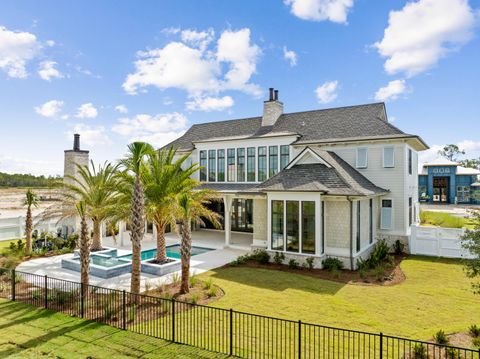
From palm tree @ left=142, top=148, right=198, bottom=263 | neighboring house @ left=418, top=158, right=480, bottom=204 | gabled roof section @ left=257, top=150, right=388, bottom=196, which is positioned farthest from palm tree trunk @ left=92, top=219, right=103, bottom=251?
neighboring house @ left=418, top=158, right=480, bottom=204

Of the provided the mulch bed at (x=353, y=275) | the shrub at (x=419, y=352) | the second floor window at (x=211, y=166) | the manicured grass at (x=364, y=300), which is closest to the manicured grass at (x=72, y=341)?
the manicured grass at (x=364, y=300)

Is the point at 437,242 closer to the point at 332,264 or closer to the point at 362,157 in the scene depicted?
the point at 362,157

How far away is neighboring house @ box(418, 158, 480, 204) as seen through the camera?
52.9 metres

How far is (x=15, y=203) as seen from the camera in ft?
194

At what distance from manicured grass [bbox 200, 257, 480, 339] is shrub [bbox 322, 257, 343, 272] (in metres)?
1.84

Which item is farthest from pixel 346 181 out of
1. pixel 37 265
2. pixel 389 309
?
pixel 37 265

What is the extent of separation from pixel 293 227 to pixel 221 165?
11096 millimetres

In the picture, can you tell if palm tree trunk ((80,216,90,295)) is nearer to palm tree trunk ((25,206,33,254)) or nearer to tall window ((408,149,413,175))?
palm tree trunk ((25,206,33,254))

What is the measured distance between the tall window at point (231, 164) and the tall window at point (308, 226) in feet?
33.4

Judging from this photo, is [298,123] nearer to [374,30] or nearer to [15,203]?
[374,30]

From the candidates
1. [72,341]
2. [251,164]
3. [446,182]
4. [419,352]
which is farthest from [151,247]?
[446,182]

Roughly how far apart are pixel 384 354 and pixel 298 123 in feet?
64.1

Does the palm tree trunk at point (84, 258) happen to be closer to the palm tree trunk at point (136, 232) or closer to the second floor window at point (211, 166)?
the palm tree trunk at point (136, 232)

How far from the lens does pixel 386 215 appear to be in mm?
20562
